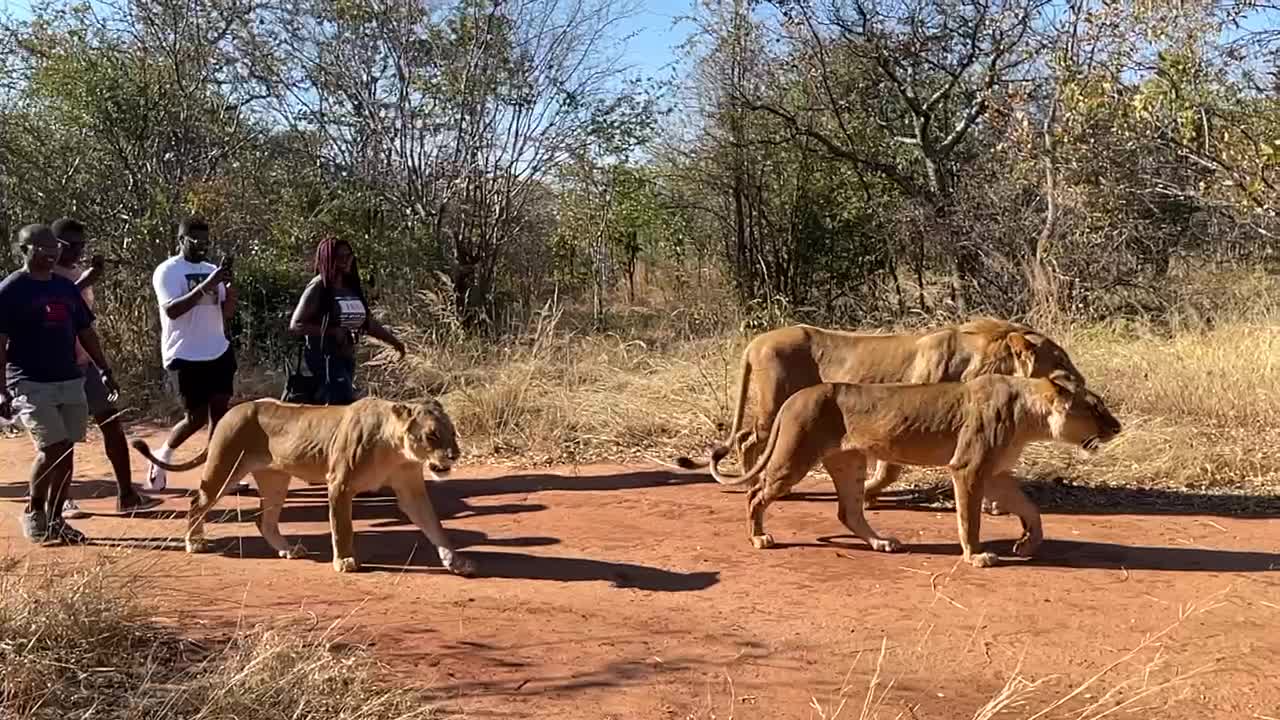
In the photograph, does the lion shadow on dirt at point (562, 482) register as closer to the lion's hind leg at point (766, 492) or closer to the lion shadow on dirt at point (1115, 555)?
the lion's hind leg at point (766, 492)

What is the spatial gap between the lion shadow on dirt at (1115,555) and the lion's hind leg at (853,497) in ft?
0.28

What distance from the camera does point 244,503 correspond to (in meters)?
8.30

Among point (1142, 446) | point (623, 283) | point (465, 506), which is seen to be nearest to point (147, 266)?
point (465, 506)

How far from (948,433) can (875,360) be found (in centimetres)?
164

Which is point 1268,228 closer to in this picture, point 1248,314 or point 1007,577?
point 1248,314

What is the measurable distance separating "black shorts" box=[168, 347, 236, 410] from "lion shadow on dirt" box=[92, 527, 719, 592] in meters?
1.31

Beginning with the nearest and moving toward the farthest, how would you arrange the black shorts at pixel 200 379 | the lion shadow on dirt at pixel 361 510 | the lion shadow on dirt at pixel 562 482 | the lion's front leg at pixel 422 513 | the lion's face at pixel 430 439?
the lion's face at pixel 430 439, the lion's front leg at pixel 422 513, the lion shadow on dirt at pixel 361 510, the black shorts at pixel 200 379, the lion shadow on dirt at pixel 562 482

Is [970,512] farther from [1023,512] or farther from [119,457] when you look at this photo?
[119,457]

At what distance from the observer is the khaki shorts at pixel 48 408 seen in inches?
266

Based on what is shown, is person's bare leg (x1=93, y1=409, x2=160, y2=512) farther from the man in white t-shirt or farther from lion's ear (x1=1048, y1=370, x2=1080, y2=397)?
lion's ear (x1=1048, y1=370, x2=1080, y2=397)

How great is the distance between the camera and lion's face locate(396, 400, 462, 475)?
614 centimetres

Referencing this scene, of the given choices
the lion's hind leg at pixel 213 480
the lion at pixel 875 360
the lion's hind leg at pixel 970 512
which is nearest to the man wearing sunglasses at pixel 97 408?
the lion's hind leg at pixel 213 480

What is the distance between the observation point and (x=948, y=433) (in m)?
6.50

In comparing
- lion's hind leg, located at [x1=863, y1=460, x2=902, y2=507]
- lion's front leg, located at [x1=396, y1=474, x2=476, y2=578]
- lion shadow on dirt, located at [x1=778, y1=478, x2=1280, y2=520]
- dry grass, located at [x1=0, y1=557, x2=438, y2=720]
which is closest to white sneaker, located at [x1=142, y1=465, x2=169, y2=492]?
lion's front leg, located at [x1=396, y1=474, x2=476, y2=578]
